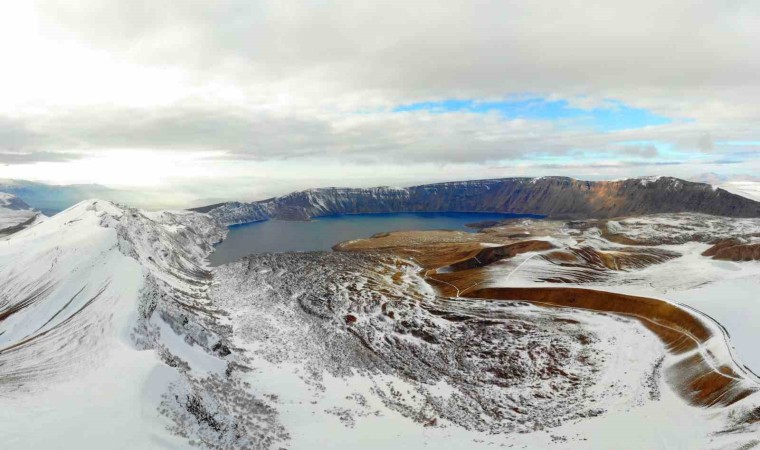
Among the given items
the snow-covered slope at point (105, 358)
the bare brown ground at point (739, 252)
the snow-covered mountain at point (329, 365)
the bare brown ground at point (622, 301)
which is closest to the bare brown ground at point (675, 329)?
the bare brown ground at point (622, 301)

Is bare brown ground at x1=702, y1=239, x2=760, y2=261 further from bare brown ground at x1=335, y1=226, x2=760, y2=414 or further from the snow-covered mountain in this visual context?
bare brown ground at x1=335, y1=226, x2=760, y2=414

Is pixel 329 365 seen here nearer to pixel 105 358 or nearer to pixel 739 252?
pixel 105 358

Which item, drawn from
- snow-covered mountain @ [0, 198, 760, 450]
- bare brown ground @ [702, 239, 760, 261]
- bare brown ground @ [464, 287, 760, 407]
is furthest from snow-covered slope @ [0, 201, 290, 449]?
bare brown ground @ [702, 239, 760, 261]

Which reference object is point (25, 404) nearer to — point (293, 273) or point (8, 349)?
point (8, 349)

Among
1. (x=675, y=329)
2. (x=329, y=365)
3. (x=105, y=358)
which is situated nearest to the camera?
(x=105, y=358)

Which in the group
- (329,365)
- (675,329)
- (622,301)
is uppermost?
(622,301)

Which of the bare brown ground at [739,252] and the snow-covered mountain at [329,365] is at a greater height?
the bare brown ground at [739,252]

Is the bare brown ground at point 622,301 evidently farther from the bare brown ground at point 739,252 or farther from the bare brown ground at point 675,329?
the bare brown ground at point 739,252

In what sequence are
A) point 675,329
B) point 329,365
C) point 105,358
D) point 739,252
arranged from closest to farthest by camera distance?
point 105,358, point 329,365, point 675,329, point 739,252

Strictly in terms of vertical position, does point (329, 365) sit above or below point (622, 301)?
below

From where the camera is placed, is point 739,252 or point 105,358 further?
point 739,252

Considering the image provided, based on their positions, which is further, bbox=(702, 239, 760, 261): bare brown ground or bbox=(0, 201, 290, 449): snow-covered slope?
bbox=(702, 239, 760, 261): bare brown ground

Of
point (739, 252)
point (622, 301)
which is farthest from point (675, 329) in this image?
point (739, 252)
